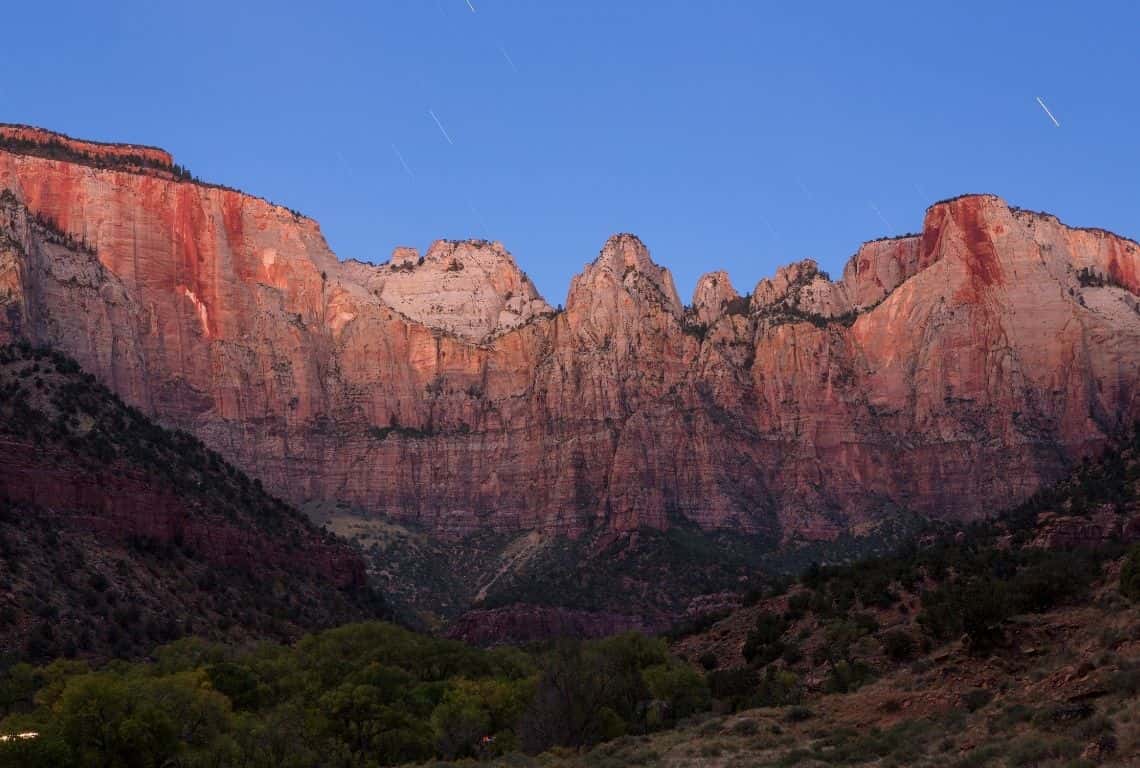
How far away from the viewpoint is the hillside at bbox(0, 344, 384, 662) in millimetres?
84438

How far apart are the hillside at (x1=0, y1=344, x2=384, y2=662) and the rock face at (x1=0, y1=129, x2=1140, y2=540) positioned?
5429 cm

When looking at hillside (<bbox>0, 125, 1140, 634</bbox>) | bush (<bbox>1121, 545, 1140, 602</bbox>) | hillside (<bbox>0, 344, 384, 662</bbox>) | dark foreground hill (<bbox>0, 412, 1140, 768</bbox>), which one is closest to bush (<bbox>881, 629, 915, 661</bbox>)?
dark foreground hill (<bbox>0, 412, 1140, 768</bbox>)

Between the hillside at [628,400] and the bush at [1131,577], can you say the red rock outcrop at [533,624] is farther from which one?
the bush at [1131,577]

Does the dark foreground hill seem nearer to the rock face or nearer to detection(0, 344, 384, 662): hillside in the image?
detection(0, 344, 384, 662): hillside

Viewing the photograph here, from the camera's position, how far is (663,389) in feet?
631

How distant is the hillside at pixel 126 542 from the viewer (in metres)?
84.4

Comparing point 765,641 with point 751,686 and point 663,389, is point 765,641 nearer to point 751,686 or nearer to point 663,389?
point 751,686

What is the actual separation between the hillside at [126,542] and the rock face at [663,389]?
54295 millimetres

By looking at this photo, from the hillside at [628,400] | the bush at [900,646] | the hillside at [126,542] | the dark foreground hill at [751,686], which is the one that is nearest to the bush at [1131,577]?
the dark foreground hill at [751,686]

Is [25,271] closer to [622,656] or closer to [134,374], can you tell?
[134,374]

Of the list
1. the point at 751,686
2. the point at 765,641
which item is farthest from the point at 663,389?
the point at 751,686

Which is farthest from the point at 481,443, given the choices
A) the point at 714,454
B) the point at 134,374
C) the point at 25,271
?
the point at 25,271

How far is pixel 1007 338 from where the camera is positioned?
185 m

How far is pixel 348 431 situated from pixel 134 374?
3192 centimetres
